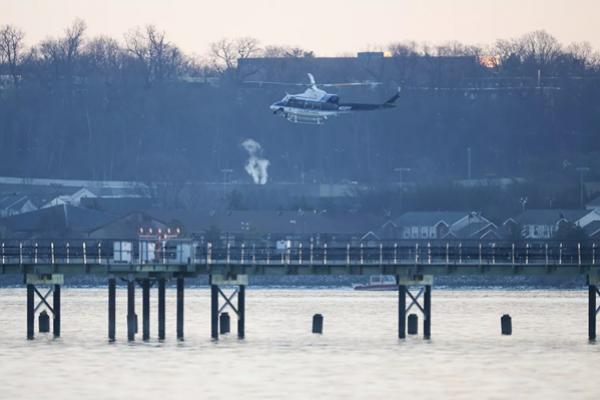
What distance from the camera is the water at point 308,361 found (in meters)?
90.6

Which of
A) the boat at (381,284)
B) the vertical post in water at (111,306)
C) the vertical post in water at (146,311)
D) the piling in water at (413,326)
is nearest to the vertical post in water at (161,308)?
the vertical post in water at (146,311)

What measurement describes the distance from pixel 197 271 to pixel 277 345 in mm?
4629

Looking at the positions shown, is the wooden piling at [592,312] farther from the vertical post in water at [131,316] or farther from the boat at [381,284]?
the boat at [381,284]

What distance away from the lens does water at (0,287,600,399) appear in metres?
90.6

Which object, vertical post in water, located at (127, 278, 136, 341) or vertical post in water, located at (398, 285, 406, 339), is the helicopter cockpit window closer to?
vertical post in water, located at (398, 285, 406, 339)

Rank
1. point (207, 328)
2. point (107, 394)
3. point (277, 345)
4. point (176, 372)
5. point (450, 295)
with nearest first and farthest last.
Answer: point (107, 394) < point (176, 372) < point (277, 345) < point (207, 328) < point (450, 295)

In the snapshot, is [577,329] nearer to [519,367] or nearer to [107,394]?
[519,367]

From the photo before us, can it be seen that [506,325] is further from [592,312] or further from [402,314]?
[402,314]

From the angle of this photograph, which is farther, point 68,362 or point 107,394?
point 68,362

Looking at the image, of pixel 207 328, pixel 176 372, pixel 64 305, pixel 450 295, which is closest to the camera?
pixel 176 372

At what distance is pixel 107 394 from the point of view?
292 feet

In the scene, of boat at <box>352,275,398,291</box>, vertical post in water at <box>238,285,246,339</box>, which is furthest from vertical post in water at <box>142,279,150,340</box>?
boat at <box>352,275,398,291</box>

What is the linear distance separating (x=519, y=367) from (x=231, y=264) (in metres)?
15.9

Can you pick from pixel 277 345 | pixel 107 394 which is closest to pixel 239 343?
pixel 277 345
